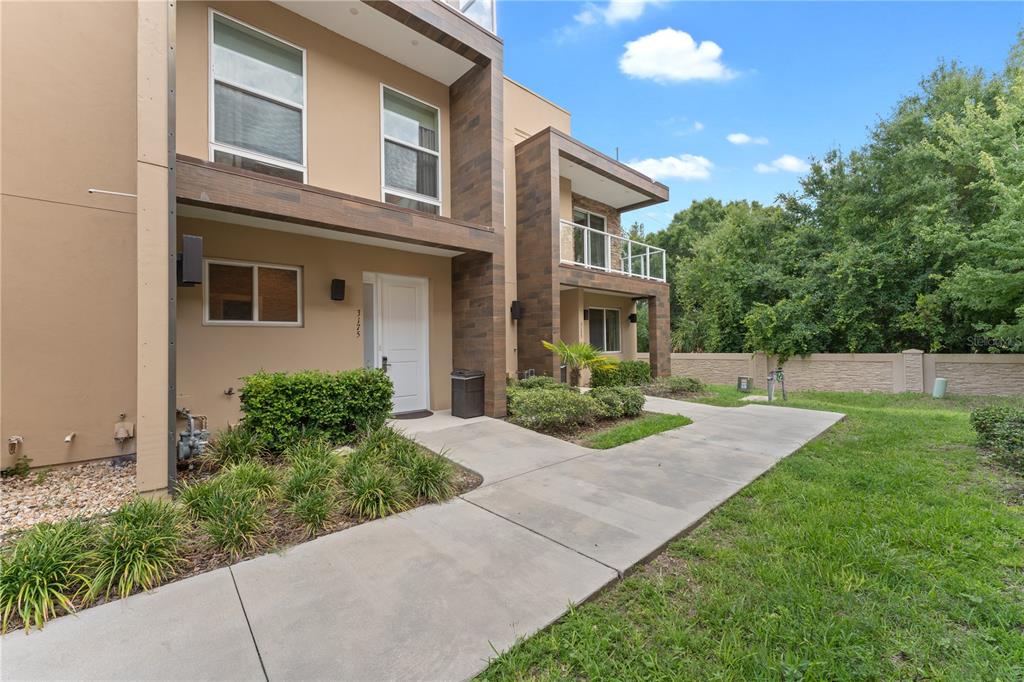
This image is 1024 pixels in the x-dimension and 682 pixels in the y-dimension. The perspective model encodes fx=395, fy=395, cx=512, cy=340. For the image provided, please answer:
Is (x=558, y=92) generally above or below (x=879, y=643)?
above

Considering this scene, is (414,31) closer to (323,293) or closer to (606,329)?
(323,293)

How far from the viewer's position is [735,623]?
2.18 metres

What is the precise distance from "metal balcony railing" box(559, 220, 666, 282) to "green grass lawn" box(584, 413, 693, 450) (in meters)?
4.58

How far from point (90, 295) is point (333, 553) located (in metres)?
4.69

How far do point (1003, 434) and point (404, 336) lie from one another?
29.5 ft

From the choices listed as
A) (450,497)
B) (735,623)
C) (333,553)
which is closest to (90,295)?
(333,553)

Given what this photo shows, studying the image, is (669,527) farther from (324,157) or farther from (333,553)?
(324,157)

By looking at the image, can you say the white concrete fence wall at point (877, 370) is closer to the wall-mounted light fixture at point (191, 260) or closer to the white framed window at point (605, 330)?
the white framed window at point (605, 330)

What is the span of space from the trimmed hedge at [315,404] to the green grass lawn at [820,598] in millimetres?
4132

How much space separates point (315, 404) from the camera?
5.20m

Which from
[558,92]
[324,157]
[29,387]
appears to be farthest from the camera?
[558,92]

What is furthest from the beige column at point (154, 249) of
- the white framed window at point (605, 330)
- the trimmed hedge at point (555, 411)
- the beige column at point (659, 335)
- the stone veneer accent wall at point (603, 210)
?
the beige column at point (659, 335)

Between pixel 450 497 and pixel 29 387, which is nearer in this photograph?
pixel 450 497

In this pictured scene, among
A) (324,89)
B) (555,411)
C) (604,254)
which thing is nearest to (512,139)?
(604,254)
